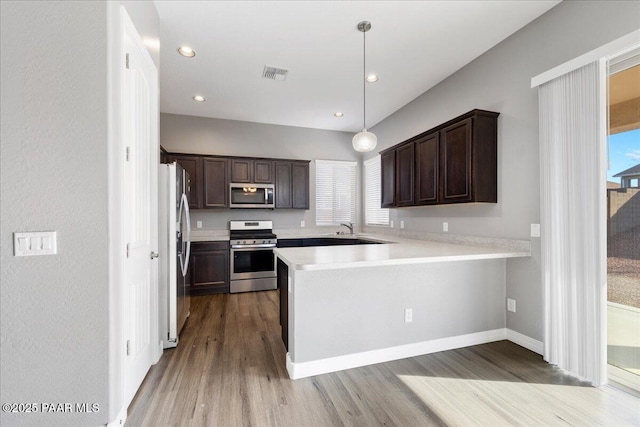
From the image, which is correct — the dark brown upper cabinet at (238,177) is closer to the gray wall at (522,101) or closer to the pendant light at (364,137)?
the pendant light at (364,137)

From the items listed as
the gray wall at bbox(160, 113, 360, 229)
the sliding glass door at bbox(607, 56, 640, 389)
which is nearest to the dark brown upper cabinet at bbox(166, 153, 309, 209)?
the gray wall at bbox(160, 113, 360, 229)

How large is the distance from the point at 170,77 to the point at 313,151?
276cm

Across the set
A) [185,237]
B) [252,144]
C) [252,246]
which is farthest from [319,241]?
[185,237]

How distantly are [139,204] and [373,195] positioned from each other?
428cm

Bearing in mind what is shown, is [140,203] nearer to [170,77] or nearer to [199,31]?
[199,31]

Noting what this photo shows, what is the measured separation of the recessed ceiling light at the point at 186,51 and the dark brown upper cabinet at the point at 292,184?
7.37ft

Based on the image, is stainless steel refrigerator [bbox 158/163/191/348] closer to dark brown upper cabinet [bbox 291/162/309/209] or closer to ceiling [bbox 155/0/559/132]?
ceiling [bbox 155/0/559/132]

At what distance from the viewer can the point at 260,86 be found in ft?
12.4

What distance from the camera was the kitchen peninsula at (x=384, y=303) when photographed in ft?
7.07

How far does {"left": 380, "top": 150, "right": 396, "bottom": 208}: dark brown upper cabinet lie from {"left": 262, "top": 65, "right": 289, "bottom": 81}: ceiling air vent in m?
1.82

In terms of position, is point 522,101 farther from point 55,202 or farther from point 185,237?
point 185,237

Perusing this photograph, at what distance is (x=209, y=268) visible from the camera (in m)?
4.48

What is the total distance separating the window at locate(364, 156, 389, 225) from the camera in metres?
5.34

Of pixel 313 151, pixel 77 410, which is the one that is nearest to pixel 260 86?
pixel 313 151
